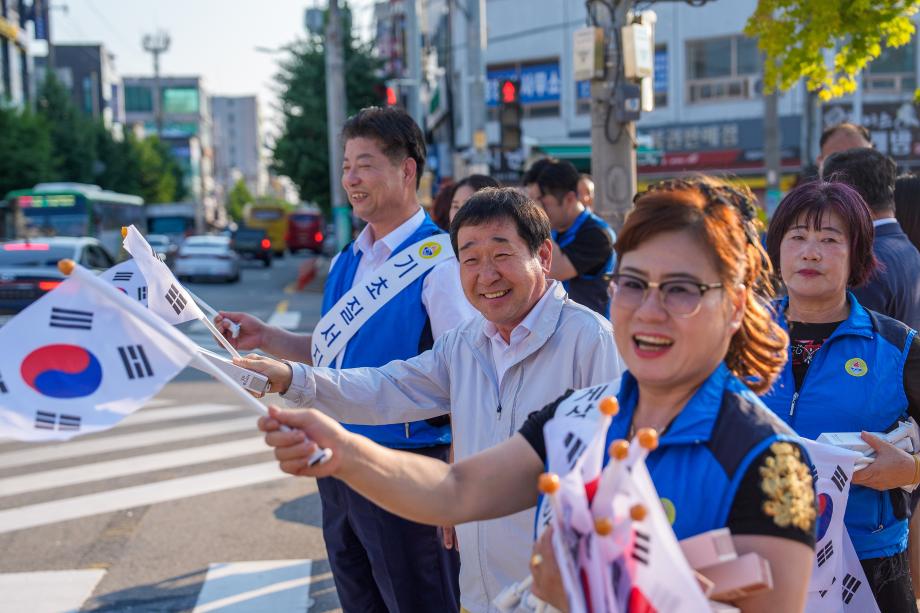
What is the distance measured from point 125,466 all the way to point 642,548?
23.3 feet

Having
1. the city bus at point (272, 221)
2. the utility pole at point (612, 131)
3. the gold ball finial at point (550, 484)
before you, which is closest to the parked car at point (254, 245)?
the city bus at point (272, 221)

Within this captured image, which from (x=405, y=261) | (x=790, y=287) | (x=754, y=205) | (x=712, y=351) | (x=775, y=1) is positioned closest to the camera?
(x=712, y=351)

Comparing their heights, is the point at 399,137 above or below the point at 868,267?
above

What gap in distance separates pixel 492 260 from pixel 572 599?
1.42m

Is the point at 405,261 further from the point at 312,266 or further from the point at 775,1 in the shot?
the point at 312,266

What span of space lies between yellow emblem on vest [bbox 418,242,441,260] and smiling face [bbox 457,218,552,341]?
28.2 inches

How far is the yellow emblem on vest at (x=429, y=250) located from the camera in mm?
3828

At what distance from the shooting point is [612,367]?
9.52 ft

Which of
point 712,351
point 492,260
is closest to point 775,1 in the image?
point 492,260

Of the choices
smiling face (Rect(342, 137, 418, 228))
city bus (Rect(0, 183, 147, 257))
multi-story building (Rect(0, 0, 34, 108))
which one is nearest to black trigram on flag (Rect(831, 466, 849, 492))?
smiling face (Rect(342, 137, 418, 228))

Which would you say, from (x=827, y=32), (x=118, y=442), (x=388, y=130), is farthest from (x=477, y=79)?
(x=388, y=130)

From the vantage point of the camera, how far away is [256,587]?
5574 millimetres

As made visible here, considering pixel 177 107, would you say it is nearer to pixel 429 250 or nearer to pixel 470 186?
pixel 470 186

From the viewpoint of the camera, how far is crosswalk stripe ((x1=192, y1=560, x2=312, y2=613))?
532cm
